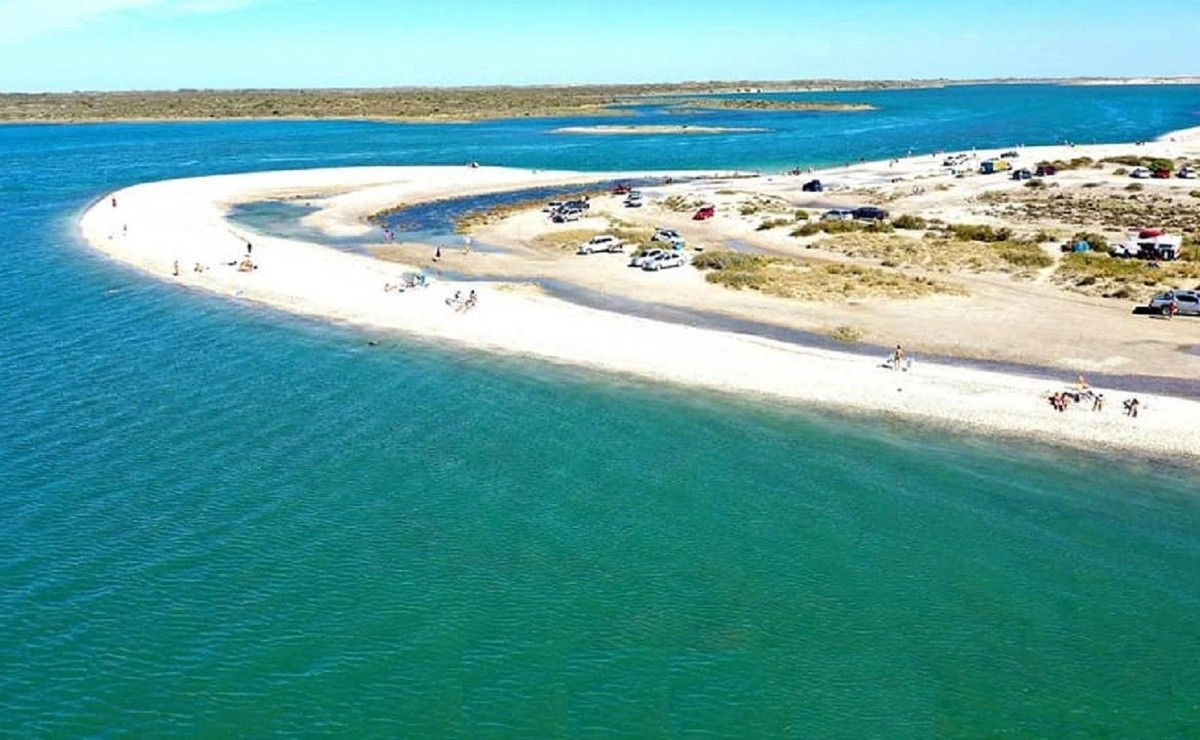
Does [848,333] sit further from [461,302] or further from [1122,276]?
[461,302]

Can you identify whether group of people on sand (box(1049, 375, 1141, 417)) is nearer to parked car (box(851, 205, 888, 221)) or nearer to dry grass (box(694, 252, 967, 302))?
dry grass (box(694, 252, 967, 302))

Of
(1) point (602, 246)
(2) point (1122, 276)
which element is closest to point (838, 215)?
(1) point (602, 246)

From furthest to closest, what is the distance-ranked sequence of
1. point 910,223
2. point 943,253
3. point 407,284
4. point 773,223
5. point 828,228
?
point 773,223 → point 910,223 → point 828,228 → point 943,253 → point 407,284

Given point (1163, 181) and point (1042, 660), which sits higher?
point (1163, 181)

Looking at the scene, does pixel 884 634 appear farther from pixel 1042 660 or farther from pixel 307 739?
pixel 307 739

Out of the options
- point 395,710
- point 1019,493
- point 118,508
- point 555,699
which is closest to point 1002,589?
point 1019,493

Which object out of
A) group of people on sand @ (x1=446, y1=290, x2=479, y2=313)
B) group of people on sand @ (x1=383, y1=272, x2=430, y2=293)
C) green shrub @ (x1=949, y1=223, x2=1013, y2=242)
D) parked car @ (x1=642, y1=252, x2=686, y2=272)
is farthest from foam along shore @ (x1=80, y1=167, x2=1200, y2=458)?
green shrub @ (x1=949, y1=223, x2=1013, y2=242)
